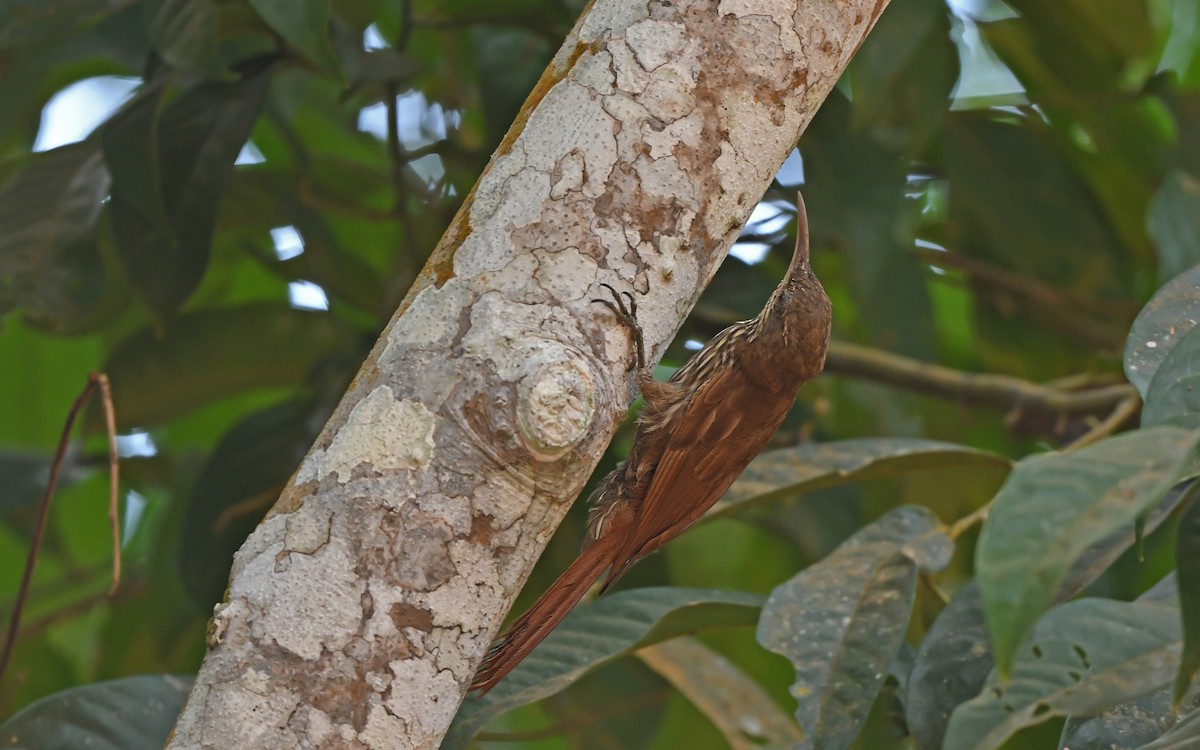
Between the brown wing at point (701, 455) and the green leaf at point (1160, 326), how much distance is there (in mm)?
568

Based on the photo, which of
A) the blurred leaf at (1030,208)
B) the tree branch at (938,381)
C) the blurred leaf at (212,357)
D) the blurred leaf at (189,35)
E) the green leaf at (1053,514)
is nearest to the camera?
the green leaf at (1053,514)

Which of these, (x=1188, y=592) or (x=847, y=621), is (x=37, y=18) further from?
(x=1188, y=592)

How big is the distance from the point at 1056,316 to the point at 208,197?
2.05 m

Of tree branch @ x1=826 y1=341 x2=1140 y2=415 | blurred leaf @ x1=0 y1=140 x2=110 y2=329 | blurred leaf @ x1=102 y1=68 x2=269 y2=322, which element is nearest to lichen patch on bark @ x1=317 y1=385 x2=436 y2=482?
blurred leaf @ x1=102 y1=68 x2=269 y2=322

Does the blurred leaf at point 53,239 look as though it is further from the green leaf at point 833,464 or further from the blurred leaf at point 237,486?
the green leaf at point 833,464

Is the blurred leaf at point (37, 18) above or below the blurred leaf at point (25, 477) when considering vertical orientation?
above

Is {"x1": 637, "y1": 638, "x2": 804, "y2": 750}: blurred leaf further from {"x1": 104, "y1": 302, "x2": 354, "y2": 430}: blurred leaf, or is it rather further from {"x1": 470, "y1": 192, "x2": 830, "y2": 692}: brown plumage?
{"x1": 104, "y1": 302, "x2": 354, "y2": 430}: blurred leaf

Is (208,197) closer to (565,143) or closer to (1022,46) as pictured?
(565,143)

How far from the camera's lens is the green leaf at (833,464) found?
6.14 ft

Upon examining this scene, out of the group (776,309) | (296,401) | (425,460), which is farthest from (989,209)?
(425,460)

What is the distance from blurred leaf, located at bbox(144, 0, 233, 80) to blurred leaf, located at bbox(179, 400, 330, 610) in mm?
788

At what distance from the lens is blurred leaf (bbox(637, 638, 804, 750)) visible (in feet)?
6.29

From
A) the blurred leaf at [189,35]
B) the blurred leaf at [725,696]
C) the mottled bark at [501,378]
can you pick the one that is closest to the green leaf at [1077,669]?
the mottled bark at [501,378]

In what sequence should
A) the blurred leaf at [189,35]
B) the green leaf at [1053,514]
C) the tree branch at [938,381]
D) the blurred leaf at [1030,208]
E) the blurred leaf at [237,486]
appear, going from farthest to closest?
the blurred leaf at [1030,208]
the tree branch at [938,381]
the blurred leaf at [237,486]
the blurred leaf at [189,35]
the green leaf at [1053,514]
